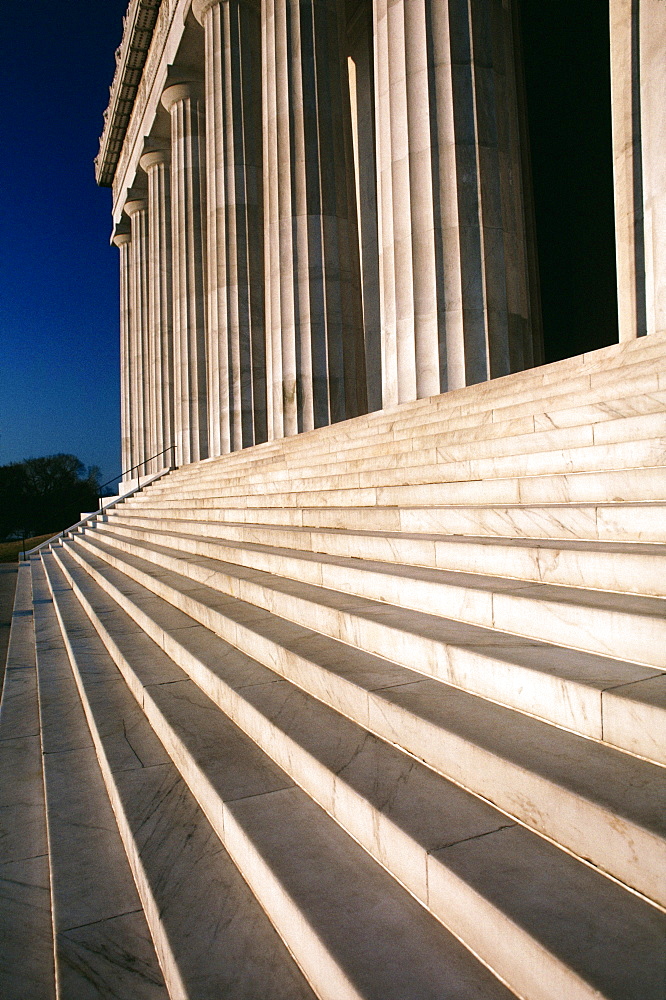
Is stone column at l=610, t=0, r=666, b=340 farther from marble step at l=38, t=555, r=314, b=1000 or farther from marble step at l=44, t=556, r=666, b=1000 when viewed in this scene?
marble step at l=38, t=555, r=314, b=1000

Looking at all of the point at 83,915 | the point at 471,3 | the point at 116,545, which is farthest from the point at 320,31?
the point at 83,915

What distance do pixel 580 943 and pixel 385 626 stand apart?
2.47 m

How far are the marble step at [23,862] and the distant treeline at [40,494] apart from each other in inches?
2343

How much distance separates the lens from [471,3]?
13.2 m

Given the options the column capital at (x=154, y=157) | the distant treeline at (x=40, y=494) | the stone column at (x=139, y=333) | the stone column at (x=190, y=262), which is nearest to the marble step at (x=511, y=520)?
the stone column at (x=190, y=262)

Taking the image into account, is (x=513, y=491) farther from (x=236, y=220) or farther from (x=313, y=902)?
(x=236, y=220)

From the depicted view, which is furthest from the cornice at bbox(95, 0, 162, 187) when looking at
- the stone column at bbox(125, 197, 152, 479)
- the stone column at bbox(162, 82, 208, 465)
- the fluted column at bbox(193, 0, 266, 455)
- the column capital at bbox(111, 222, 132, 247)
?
the fluted column at bbox(193, 0, 266, 455)

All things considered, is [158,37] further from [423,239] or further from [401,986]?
[401,986]

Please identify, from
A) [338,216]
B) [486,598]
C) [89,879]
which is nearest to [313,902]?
[89,879]

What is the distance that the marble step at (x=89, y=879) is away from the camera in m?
2.85

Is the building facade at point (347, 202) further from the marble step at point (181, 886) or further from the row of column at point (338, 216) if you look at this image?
the marble step at point (181, 886)

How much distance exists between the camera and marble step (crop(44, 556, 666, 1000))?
1913mm

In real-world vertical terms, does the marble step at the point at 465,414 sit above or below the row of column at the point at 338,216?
below

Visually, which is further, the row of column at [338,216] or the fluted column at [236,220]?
the fluted column at [236,220]
